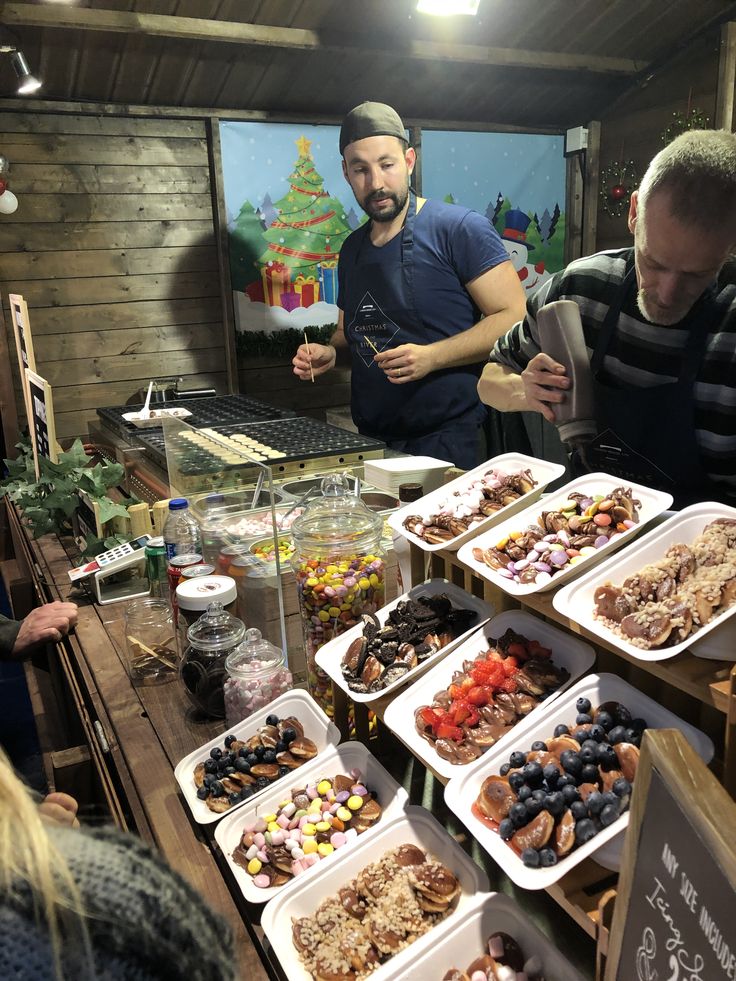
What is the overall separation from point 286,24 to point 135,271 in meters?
1.61

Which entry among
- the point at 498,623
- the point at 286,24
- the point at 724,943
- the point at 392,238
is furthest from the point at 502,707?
the point at 286,24

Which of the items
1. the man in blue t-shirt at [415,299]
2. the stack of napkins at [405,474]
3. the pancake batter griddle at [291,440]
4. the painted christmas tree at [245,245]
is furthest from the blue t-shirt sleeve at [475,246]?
the painted christmas tree at [245,245]

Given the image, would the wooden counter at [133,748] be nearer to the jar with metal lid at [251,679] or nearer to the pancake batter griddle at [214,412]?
the jar with metal lid at [251,679]

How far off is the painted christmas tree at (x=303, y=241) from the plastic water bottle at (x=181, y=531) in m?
3.19

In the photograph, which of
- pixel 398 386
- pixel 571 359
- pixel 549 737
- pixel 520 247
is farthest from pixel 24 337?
pixel 520 247

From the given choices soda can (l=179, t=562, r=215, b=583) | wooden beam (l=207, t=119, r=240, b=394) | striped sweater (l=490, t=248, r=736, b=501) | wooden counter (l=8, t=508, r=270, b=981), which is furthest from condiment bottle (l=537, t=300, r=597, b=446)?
wooden beam (l=207, t=119, r=240, b=394)

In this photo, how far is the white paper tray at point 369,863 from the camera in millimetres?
960

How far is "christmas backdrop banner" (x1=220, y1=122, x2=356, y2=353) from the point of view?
4.72 metres

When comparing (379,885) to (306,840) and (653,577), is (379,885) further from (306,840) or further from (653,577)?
(653,577)

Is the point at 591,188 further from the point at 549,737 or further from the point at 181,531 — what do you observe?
the point at 549,737

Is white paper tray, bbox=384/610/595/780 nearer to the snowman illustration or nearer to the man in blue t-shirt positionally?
the man in blue t-shirt

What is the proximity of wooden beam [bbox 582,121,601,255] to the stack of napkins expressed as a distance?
4130 mm

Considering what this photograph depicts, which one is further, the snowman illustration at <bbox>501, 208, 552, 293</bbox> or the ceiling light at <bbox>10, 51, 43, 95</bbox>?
the snowman illustration at <bbox>501, 208, 552, 293</bbox>

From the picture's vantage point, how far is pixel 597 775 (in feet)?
3.15
